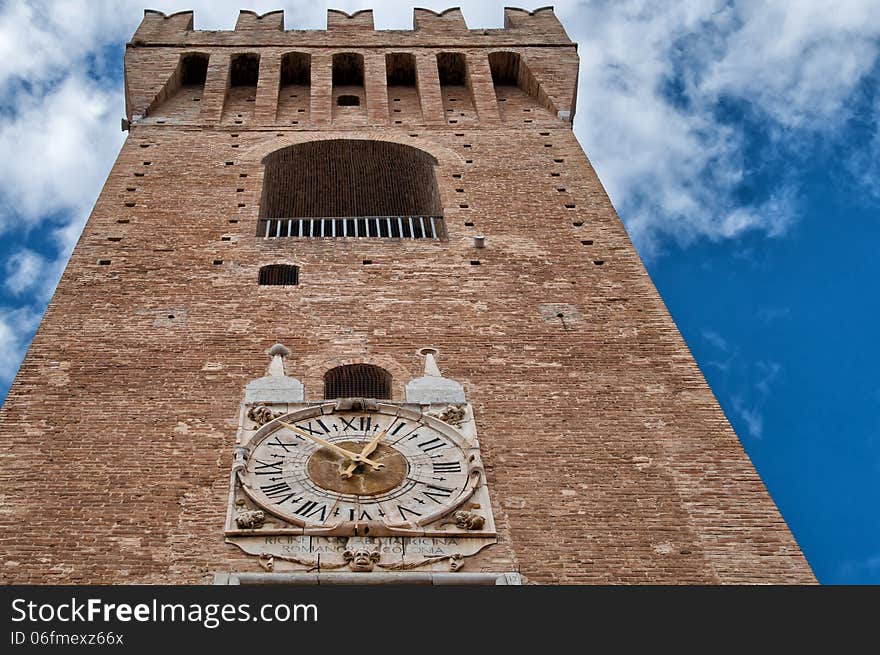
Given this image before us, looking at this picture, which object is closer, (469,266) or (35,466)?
(35,466)

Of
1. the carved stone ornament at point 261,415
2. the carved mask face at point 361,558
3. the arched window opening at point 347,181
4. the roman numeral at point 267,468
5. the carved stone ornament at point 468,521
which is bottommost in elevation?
the carved mask face at point 361,558

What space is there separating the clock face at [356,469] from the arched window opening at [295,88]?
319 inches

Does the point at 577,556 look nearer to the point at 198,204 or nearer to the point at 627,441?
the point at 627,441

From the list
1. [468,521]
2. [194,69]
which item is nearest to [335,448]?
[468,521]

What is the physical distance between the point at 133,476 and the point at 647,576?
3.99m

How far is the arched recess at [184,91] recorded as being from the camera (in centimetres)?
1745

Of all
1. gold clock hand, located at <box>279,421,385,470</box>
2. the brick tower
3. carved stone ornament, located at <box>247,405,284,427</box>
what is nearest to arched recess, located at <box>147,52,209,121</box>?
the brick tower

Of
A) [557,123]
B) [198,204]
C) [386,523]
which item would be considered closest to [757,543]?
[386,523]

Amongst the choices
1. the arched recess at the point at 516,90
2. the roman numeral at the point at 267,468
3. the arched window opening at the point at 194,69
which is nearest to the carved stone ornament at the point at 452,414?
the roman numeral at the point at 267,468

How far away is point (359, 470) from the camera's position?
389 inches

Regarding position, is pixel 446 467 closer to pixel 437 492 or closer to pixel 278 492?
pixel 437 492

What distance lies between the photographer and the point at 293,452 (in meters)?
10.1

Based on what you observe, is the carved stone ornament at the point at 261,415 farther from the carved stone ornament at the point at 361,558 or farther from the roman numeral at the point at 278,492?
the carved stone ornament at the point at 361,558

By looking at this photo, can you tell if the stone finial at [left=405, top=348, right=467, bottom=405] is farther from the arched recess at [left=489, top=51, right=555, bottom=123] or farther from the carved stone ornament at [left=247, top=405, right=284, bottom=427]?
the arched recess at [left=489, top=51, right=555, bottom=123]
